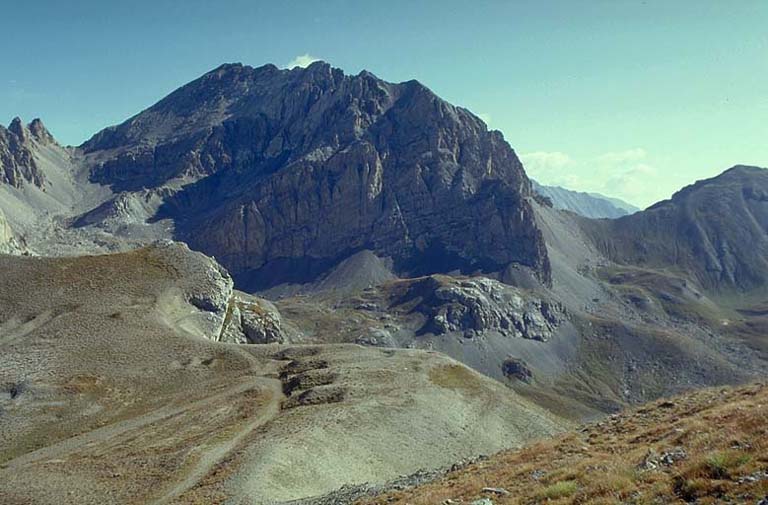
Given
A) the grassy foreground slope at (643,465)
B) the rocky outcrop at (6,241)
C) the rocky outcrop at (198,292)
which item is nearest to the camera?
the grassy foreground slope at (643,465)

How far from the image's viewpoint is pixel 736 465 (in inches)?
712

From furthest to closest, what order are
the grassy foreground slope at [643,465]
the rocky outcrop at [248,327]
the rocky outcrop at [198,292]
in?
1. the rocky outcrop at [248,327]
2. the rocky outcrop at [198,292]
3. the grassy foreground slope at [643,465]

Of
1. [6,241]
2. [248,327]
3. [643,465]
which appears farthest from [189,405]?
[6,241]

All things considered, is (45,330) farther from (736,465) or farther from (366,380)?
(736,465)

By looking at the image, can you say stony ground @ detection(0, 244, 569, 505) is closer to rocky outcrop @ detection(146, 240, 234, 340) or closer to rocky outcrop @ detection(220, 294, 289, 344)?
rocky outcrop @ detection(146, 240, 234, 340)

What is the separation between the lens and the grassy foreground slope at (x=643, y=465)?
17703 millimetres

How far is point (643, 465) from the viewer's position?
70.7ft

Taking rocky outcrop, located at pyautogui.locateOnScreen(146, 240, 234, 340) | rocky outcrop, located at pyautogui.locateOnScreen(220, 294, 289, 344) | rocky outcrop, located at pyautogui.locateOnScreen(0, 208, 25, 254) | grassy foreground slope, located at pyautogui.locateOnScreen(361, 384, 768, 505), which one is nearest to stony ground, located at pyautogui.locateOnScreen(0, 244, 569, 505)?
rocky outcrop, located at pyautogui.locateOnScreen(146, 240, 234, 340)

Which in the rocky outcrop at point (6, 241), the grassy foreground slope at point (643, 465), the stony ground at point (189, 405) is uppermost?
the rocky outcrop at point (6, 241)

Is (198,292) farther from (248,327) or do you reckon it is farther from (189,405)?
(189,405)

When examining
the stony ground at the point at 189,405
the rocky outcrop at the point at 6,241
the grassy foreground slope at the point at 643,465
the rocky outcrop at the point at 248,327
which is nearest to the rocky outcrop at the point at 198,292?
the stony ground at the point at 189,405

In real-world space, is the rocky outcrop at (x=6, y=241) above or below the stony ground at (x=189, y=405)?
above

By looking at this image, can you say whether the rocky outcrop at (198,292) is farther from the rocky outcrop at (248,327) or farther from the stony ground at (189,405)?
the rocky outcrop at (248,327)

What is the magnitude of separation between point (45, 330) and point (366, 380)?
4245cm
